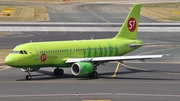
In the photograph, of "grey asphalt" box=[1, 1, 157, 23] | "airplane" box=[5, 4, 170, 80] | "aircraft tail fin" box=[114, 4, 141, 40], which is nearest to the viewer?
"airplane" box=[5, 4, 170, 80]

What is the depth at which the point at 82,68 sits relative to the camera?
4328cm

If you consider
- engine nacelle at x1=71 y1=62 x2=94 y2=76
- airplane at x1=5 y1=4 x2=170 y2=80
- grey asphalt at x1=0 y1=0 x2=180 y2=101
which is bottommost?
grey asphalt at x1=0 y1=0 x2=180 y2=101

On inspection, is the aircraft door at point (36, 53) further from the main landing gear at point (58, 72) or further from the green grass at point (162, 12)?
the green grass at point (162, 12)

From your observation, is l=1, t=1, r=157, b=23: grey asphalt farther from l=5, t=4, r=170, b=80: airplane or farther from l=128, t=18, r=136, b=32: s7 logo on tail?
l=5, t=4, r=170, b=80: airplane

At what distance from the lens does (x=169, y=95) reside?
36281mm

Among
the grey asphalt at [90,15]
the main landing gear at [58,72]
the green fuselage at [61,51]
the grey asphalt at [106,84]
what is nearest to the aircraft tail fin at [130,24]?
the green fuselage at [61,51]

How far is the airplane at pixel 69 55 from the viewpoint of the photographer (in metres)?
43.2

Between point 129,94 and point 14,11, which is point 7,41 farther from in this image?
point 14,11

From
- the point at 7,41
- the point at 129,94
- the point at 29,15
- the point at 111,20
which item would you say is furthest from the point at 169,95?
the point at 29,15

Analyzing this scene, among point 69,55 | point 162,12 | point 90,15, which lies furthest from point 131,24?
point 162,12

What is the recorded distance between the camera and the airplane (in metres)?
43.2

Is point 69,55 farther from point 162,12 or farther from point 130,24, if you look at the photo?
point 162,12

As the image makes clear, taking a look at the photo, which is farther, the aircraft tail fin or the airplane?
the aircraft tail fin

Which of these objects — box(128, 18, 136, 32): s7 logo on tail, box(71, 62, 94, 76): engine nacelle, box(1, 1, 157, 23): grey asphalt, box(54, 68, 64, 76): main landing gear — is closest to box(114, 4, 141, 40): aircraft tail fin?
box(128, 18, 136, 32): s7 logo on tail
